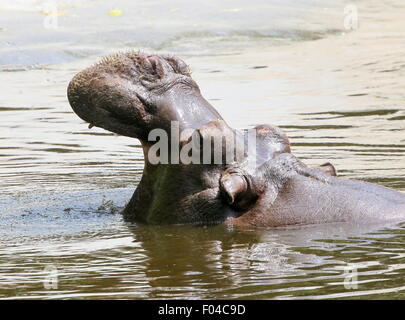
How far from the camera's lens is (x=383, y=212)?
20.2 feet

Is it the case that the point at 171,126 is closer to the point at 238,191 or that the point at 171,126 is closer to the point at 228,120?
the point at 238,191

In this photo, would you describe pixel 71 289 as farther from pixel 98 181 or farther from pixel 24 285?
pixel 98 181

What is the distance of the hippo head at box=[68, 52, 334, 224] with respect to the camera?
A: 5941 millimetres

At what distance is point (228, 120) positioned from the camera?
11.1 m

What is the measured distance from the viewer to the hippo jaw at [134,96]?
5.95m

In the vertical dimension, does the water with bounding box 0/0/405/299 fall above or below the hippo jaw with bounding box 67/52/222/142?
below

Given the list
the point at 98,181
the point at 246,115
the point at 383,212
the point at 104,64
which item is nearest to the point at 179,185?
the point at 104,64

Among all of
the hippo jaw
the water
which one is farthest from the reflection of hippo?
the water

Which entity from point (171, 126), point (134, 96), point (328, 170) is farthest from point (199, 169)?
point (328, 170)

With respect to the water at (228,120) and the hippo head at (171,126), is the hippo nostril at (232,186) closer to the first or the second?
the hippo head at (171,126)

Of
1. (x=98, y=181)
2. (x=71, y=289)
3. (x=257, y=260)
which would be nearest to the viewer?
(x=71, y=289)

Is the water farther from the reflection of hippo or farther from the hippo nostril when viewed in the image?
the hippo nostril

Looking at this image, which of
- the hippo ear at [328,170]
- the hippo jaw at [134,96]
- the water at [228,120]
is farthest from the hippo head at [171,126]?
the hippo ear at [328,170]

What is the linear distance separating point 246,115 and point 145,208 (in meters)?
5.09
